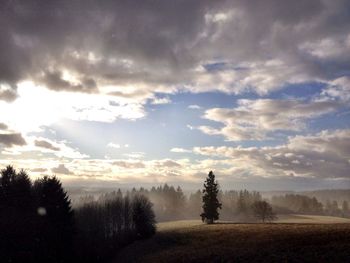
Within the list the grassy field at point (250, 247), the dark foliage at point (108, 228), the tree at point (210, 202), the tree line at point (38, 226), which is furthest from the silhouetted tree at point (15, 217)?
the tree at point (210, 202)

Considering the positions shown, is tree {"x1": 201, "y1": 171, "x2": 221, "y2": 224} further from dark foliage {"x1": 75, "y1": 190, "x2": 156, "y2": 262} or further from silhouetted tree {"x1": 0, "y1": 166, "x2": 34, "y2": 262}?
silhouetted tree {"x1": 0, "y1": 166, "x2": 34, "y2": 262}

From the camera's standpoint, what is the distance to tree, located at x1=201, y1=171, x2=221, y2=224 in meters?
97.6

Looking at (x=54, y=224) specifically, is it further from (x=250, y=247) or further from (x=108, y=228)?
(x=108, y=228)

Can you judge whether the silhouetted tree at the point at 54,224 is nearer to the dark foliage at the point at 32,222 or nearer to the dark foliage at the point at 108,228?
the dark foliage at the point at 32,222

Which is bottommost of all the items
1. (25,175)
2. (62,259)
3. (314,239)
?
(62,259)

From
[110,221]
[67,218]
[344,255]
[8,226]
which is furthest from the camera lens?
[110,221]

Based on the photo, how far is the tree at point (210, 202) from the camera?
97562 mm

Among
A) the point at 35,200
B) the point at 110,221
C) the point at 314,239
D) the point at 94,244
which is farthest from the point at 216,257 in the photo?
the point at 110,221

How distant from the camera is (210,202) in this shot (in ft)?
325

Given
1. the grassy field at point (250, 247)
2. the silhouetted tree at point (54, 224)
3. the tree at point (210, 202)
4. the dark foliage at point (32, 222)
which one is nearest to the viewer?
the grassy field at point (250, 247)

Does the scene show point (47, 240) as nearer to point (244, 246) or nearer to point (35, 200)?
point (35, 200)

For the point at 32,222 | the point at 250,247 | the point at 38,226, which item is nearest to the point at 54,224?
the point at 38,226

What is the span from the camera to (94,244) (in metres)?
68.1

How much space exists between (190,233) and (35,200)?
3087 cm
